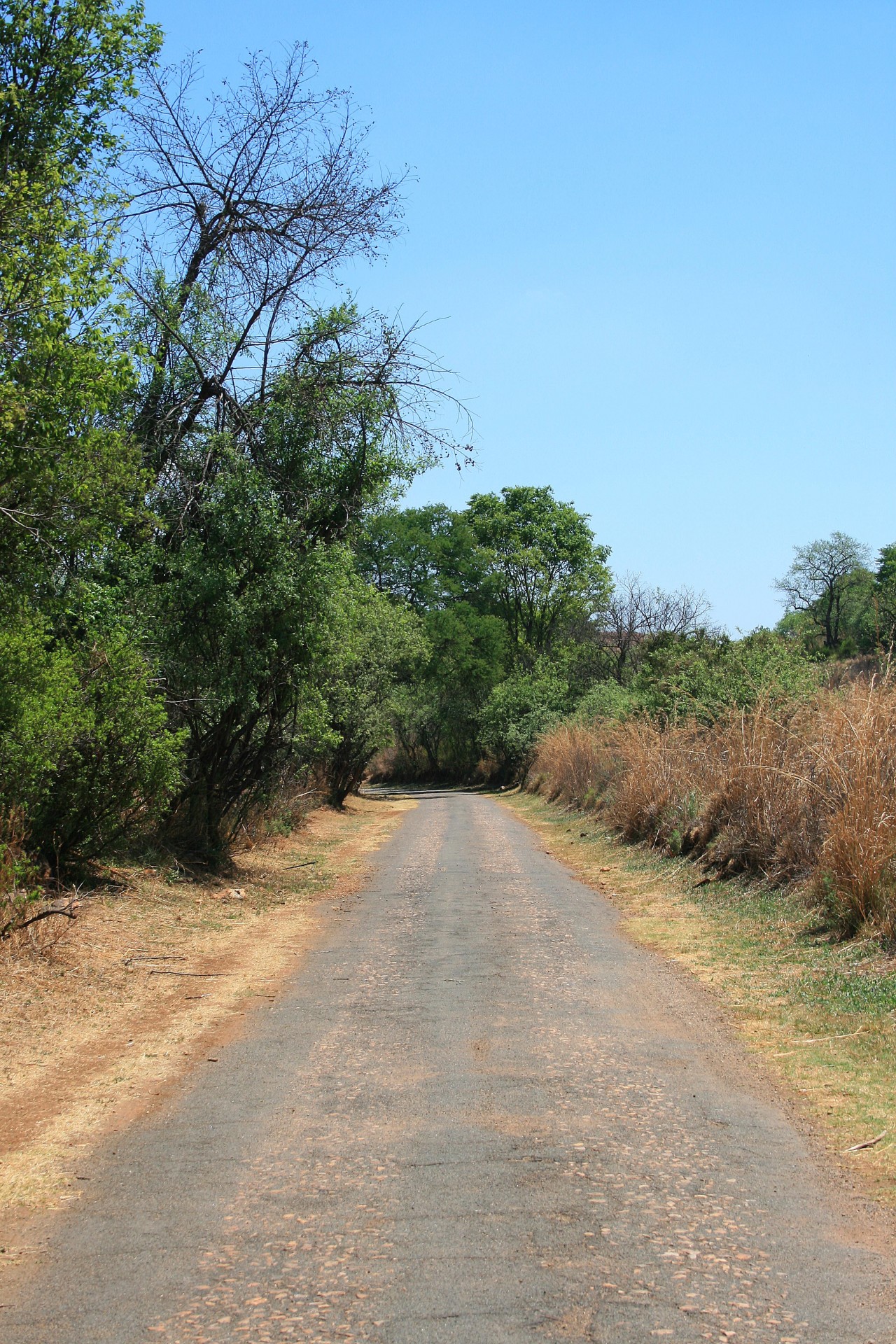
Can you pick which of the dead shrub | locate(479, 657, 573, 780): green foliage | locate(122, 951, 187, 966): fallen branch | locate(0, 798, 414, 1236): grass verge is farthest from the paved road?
locate(479, 657, 573, 780): green foliage

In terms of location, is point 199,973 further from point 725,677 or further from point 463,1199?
point 725,677

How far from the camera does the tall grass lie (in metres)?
9.30

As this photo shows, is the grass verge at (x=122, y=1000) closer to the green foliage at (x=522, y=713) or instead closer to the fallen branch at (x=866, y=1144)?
the fallen branch at (x=866, y=1144)

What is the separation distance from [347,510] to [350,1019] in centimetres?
896

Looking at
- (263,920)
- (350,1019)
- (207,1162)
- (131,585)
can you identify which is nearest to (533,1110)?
(207,1162)

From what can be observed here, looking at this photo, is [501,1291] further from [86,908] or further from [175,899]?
[175,899]

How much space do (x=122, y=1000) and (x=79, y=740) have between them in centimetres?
323

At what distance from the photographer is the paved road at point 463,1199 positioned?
A: 336cm

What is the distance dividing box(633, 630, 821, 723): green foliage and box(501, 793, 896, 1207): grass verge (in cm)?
363

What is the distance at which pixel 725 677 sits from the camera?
21.2m

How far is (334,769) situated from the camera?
34688 mm

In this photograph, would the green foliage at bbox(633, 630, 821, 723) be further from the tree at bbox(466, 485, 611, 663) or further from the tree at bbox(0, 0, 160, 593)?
the tree at bbox(466, 485, 611, 663)

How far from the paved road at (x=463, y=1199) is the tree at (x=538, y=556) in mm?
59510

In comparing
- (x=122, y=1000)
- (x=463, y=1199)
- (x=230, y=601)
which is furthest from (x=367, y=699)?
(x=463, y=1199)
